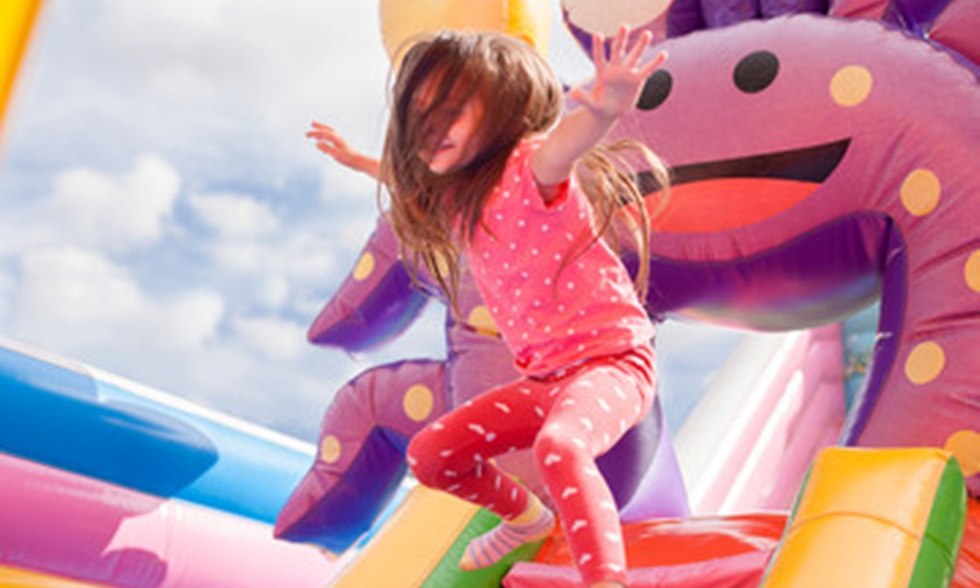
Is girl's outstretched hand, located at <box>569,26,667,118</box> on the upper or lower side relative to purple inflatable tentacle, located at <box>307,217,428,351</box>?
upper

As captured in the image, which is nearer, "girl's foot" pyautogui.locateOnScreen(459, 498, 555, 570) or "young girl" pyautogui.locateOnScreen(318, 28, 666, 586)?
"young girl" pyautogui.locateOnScreen(318, 28, 666, 586)

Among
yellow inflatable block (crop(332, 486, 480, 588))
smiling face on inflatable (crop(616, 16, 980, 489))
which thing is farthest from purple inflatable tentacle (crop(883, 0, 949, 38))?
yellow inflatable block (crop(332, 486, 480, 588))

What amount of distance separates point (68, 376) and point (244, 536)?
379 mm

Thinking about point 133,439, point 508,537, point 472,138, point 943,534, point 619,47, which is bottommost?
point 133,439

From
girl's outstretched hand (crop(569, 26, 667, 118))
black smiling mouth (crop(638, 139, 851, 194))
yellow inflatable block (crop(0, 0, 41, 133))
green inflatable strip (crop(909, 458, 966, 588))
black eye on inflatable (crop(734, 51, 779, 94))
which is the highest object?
yellow inflatable block (crop(0, 0, 41, 133))

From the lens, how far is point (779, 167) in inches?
55.5

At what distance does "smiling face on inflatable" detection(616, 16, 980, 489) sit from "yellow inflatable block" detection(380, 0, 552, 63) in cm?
21

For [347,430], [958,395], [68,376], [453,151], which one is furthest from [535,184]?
[68,376]

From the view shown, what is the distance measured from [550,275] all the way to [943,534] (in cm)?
41

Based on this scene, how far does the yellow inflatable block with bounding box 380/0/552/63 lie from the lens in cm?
156

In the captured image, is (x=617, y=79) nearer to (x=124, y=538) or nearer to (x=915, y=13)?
(x=915, y=13)

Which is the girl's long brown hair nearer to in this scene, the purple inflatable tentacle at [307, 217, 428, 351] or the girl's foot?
the girl's foot

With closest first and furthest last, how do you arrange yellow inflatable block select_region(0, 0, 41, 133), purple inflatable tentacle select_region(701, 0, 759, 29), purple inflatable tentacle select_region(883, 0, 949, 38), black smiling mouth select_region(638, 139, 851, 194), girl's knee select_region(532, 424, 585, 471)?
yellow inflatable block select_region(0, 0, 41, 133) → girl's knee select_region(532, 424, 585, 471) → black smiling mouth select_region(638, 139, 851, 194) → purple inflatable tentacle select_region(883, 0, 949, 38) → purple inflatable tentacle select_region(701, 0, 759, 29)

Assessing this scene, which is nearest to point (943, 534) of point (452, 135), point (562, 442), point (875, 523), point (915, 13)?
point (875, 523)
